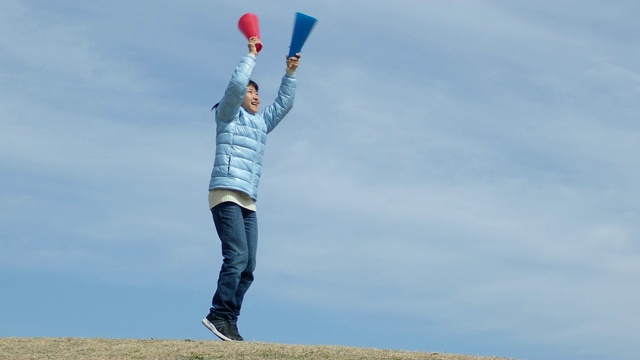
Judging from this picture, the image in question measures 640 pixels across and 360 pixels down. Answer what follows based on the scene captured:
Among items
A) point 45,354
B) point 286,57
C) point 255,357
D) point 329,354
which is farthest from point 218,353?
point 286,57

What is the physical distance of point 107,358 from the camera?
12.9 m

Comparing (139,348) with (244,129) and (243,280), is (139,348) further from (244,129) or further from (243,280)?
(244,129)

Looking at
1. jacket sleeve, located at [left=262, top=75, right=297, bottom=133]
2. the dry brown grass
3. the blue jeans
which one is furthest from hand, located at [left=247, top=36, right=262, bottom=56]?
the dry brown grass

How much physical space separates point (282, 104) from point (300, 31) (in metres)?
1.11

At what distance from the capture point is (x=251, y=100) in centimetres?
1447

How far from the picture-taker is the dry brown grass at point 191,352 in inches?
501

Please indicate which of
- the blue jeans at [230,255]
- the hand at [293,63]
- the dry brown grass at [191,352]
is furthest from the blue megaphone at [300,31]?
the dry brown grass at [191,352]

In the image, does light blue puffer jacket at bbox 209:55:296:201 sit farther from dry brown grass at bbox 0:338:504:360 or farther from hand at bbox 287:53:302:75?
dry brown grass at bbox 0:338:504:360

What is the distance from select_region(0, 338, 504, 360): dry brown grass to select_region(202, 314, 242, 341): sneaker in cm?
26

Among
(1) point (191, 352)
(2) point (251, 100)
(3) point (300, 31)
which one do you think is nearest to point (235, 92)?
(2) point (251, 100)

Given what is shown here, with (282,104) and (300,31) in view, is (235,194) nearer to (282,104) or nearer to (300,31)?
(282,104)

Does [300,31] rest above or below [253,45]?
above

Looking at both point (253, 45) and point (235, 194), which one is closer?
point (235, 194)

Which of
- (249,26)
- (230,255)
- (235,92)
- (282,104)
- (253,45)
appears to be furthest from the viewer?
(282,104)
